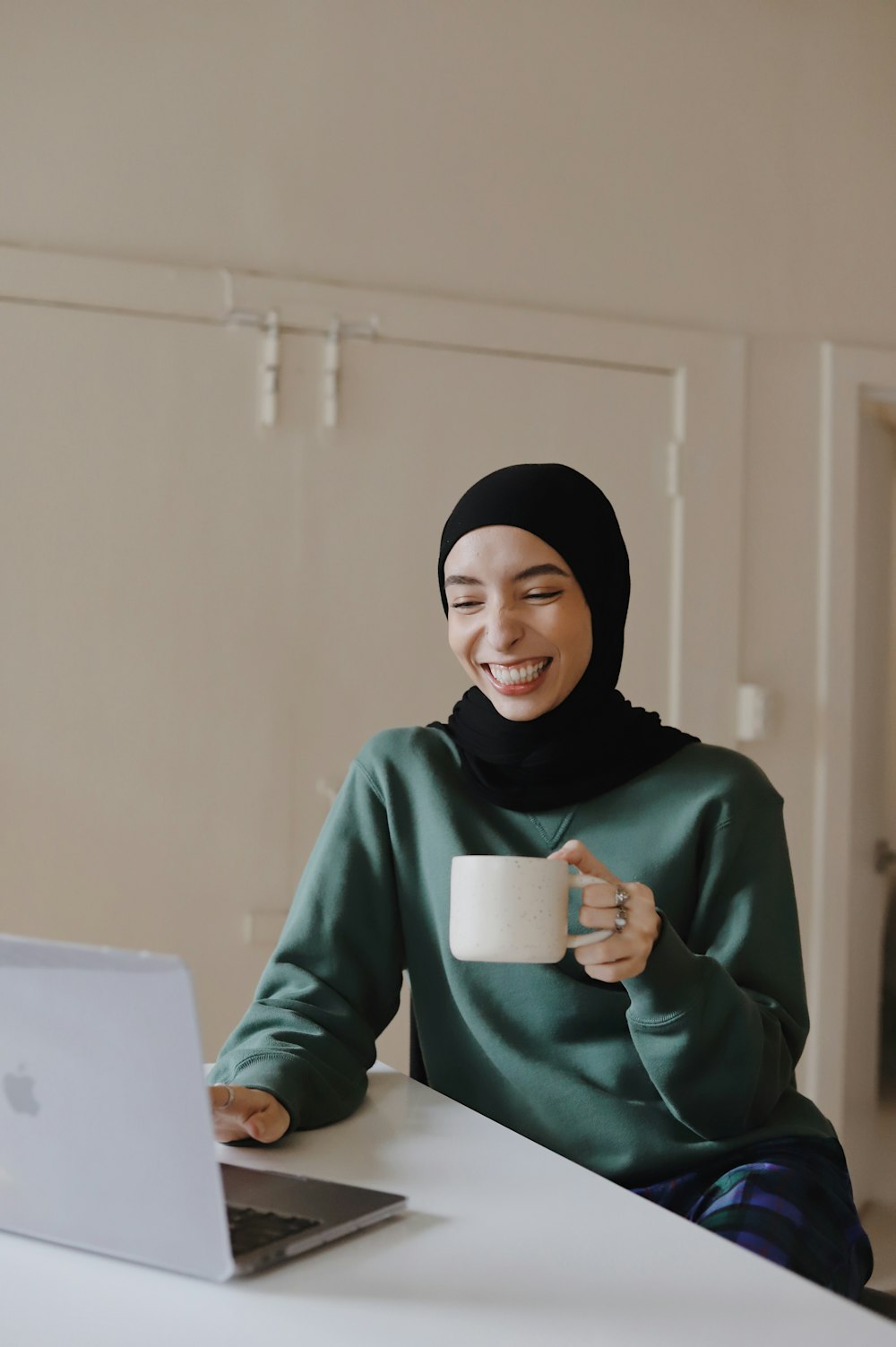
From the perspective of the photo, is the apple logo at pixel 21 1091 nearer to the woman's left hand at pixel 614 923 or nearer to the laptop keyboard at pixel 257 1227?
the laptop keyboard at pixel 257 1227

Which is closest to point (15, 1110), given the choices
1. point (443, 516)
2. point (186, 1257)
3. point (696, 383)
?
point (186, 1257)

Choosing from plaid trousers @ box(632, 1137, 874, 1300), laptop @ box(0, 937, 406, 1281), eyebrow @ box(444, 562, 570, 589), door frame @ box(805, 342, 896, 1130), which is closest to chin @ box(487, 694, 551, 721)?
eyebrow @ box(444, 562, 570, 589)

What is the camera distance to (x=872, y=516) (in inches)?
122

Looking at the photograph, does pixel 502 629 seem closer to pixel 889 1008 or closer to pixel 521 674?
pixel 521 674

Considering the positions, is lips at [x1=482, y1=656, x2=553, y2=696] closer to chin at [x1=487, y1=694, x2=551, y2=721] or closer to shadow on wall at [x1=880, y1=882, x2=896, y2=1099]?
chin at [x1=487, y1=694, x2=551, y2=721]

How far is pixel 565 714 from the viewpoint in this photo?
147 cm

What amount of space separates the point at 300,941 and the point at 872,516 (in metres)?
2.13

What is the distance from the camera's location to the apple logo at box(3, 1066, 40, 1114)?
80 cm

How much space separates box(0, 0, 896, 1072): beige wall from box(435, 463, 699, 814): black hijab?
1.33 metres

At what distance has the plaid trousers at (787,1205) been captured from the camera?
113 cm

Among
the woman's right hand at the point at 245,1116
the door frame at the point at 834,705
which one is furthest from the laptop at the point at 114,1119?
the door frame at the point at 834,705

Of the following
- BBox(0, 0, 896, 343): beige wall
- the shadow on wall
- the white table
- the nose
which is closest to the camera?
the white table

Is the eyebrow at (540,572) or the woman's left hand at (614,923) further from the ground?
the eyebrow at (540,572)

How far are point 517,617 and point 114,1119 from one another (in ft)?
2.56
